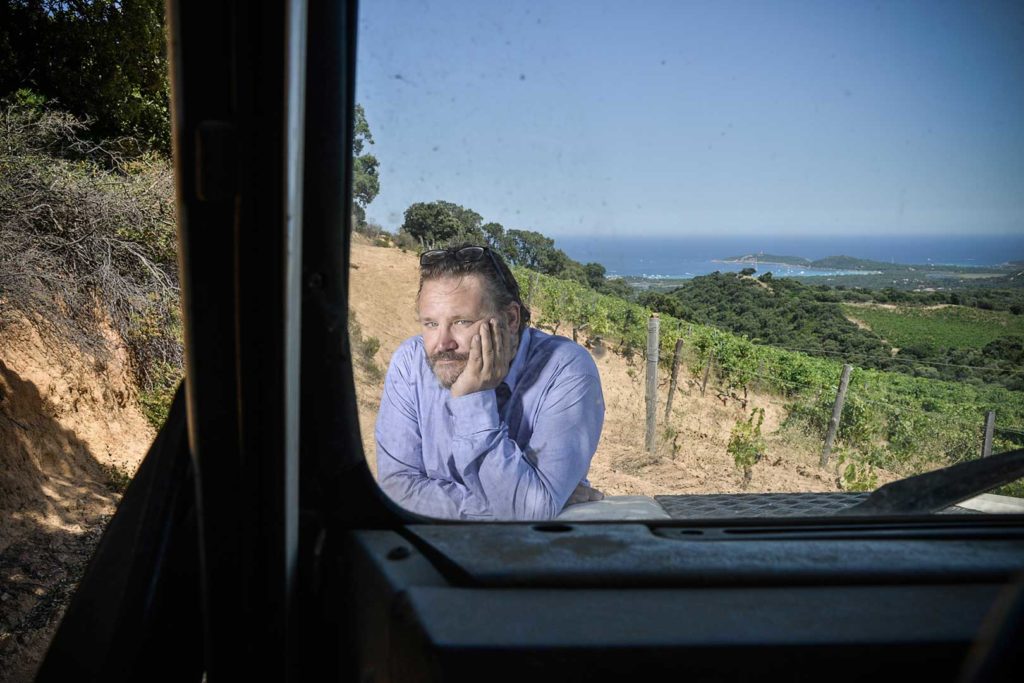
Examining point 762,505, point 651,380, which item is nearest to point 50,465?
point 651,380

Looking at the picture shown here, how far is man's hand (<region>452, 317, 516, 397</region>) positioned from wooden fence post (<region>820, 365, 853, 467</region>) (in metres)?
0.62

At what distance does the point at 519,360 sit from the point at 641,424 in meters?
0.33

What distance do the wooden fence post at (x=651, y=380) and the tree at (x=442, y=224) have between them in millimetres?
451

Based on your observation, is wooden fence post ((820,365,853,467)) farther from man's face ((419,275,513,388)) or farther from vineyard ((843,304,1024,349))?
man's face ((419,275,513,388))

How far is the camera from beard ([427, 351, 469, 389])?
145cm

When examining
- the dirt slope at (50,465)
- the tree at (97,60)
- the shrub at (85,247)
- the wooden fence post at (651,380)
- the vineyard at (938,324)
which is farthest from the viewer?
the tree at (97,60)

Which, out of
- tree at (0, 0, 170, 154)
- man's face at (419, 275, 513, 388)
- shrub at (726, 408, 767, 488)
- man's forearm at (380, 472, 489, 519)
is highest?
tree at (0, 0, 170, 154)

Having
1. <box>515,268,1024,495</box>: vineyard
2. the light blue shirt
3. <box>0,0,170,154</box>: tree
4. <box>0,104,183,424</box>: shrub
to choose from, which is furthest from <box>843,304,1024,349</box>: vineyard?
<box>0,0,170,154</box>: tree

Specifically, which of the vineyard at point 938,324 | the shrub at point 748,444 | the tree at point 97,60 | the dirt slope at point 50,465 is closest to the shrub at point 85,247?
the dirt slope at point 50,465

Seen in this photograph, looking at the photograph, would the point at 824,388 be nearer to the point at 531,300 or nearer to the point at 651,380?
the point at 651,380

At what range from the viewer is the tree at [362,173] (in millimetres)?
1267

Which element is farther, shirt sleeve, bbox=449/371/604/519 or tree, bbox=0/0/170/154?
tree, bbox=0/0/170/154

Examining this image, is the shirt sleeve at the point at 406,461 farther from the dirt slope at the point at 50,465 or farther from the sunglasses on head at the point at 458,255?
the dirt slope at the point at 50,465

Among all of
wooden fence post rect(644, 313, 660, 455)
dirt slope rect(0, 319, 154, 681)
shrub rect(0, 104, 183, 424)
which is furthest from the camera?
shrub rect(0, 104, 183, 424)
